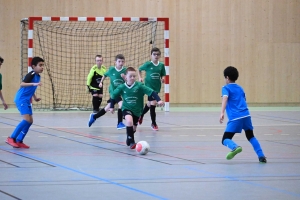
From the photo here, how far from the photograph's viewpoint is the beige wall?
79.4 feet

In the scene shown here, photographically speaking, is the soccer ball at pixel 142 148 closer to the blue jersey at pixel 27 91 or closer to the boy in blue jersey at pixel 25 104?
the boy in blue jersey at pixel 25 104

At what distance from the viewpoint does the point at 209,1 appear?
2461cm

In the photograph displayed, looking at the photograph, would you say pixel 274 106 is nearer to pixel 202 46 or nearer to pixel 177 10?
pixel 202 46

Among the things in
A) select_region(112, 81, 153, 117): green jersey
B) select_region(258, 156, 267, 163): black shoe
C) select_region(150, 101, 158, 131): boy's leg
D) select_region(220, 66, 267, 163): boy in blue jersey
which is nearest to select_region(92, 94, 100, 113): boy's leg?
select_region(150, 101, 158, 131): boy's leg

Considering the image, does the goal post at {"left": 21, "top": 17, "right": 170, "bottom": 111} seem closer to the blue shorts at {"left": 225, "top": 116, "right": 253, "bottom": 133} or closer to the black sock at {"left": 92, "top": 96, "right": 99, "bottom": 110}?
the black sock at {"left": 92, "top": 96, "right": 99, "bottom": 110}

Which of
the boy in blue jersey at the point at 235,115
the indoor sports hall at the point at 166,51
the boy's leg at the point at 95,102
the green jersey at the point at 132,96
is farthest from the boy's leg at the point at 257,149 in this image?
the boy's leg at the point at 95,102

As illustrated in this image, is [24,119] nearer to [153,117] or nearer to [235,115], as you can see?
[235,115]

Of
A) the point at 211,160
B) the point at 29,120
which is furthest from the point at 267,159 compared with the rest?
the point at 29,120

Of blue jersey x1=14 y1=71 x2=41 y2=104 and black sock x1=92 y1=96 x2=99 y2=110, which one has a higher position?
blue jersey x1=14 y1=71 x2=41 y2=104

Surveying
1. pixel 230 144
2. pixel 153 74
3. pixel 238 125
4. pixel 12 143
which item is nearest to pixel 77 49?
pixel 153 74

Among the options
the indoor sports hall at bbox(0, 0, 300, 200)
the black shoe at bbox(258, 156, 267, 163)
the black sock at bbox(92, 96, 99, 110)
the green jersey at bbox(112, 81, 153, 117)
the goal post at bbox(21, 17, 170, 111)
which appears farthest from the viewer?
the goal post at bbox(21, 17, 170, 111)

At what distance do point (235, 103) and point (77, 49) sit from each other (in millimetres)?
14766

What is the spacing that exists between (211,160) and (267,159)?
88 cm

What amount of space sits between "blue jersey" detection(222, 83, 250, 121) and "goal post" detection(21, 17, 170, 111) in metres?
13.7
